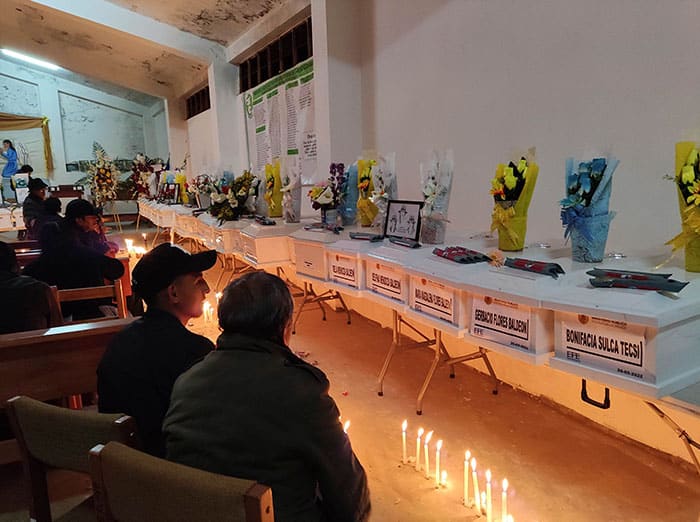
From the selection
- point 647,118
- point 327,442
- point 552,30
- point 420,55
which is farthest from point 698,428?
point 420,55

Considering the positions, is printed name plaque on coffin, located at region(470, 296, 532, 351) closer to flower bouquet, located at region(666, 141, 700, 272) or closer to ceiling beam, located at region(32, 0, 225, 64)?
flower bouquet, located at region(666, 141, 700, 272)

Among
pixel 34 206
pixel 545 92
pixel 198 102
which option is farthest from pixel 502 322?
pixel 198 102

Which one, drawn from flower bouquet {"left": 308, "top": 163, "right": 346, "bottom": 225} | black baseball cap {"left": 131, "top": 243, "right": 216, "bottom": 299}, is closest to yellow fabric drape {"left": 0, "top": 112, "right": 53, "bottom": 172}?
flower bouquet {"left": 308, "top": 163, "right": 346, "bottom": 225}

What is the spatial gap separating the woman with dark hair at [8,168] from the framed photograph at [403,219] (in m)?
10.8

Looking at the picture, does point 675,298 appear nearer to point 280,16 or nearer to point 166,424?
point 166,424

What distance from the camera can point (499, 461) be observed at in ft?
6.81

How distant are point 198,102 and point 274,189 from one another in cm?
519

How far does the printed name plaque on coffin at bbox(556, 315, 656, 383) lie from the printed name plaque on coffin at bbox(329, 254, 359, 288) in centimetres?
120

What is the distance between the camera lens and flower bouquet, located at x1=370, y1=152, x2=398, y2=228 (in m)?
2.64

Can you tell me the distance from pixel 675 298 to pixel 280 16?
15.1 ft

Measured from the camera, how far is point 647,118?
203 cm

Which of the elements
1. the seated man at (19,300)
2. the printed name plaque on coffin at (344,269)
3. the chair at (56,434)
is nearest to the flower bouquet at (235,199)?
the printed name plaque on coffin at (344,269)

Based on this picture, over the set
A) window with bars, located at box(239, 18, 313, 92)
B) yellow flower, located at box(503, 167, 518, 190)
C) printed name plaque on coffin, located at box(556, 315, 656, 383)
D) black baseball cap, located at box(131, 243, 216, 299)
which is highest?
window with bars, located at box(239, 18, 313, 92)

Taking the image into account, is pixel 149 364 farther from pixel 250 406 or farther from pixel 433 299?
pixel 433 299
